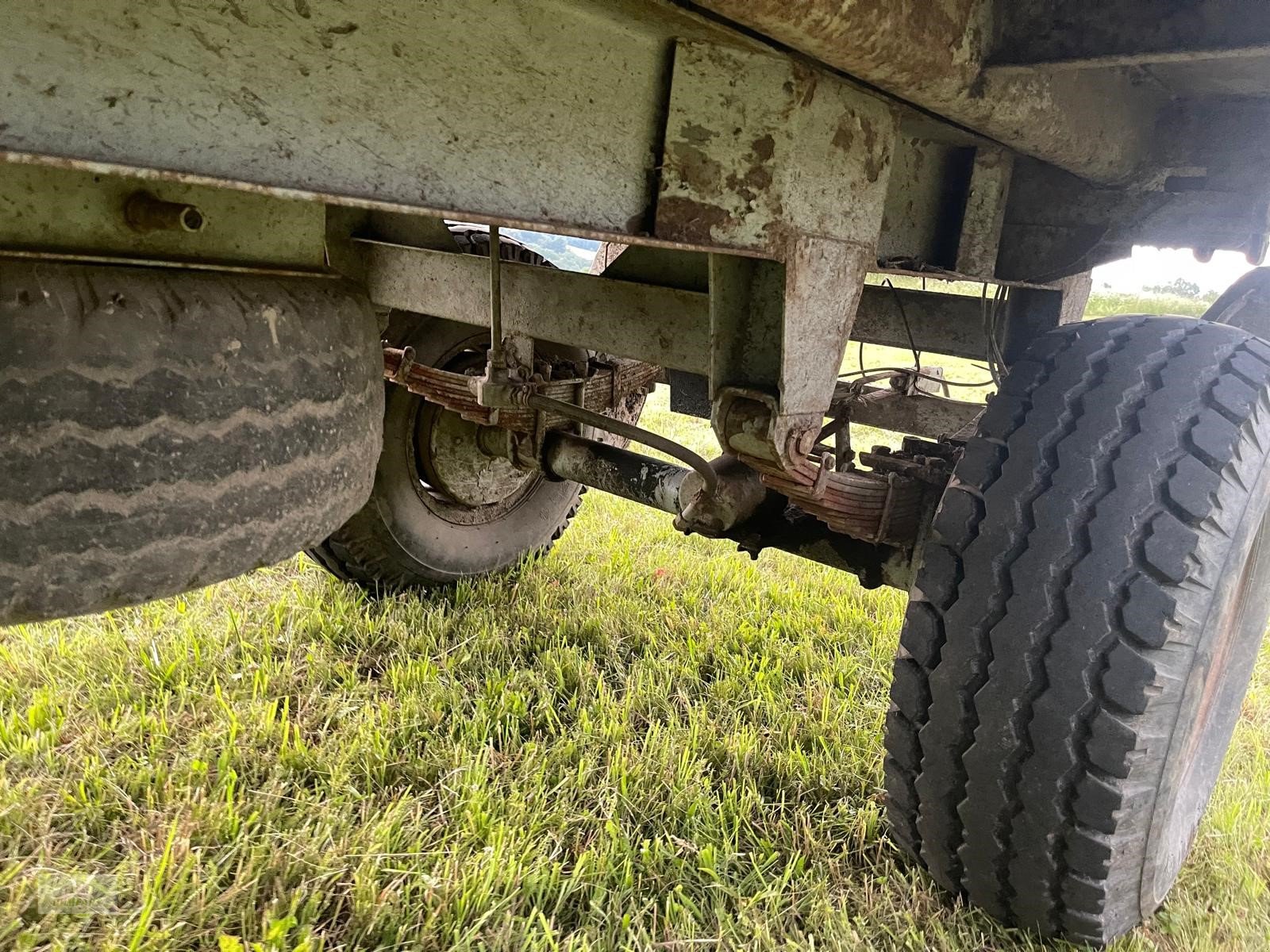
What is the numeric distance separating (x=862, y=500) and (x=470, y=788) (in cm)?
107

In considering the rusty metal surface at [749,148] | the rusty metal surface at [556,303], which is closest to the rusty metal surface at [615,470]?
the rusty metal surface at [556,303]

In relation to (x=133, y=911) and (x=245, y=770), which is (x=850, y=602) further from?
(x=133, y=911)

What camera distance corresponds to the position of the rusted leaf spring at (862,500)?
1.65 meters

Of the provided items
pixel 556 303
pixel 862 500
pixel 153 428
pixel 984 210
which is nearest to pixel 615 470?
pixel 556 303

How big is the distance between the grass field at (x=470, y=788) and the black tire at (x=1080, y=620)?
0.76 ft

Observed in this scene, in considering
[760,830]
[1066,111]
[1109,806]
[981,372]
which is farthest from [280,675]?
[981,372]

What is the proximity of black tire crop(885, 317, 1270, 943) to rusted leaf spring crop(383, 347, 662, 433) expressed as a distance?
3.70 ft

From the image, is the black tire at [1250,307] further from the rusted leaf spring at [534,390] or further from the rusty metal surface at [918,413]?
the rusted leaf spring at [534,390]

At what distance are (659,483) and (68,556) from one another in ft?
4.63

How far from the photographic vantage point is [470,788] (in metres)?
1.77

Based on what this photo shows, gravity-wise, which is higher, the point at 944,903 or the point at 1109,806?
the point at 1109,806

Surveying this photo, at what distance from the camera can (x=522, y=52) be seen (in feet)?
2.97

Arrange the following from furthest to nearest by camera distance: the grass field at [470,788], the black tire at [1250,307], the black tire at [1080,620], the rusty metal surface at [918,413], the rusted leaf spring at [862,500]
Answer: the rusty metal surface at [918,413]
the black tire at [1250,307]
the rusted leaf spring at [862,500]
the grass field at [470,788]
the black tire at [1080,620]

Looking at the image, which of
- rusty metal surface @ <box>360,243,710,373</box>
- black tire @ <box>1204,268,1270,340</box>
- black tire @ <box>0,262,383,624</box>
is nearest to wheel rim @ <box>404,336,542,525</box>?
rusty metal surface @ <box>360,243,710,373</box>
